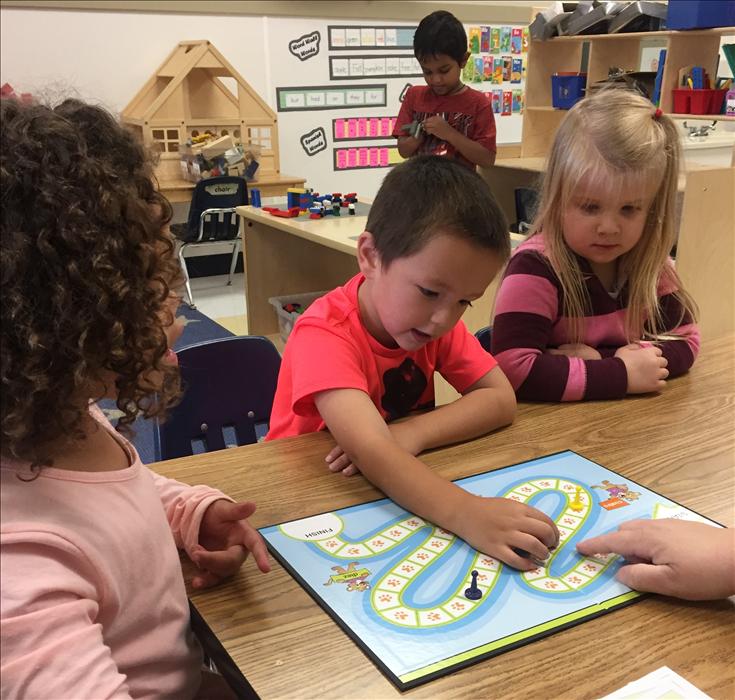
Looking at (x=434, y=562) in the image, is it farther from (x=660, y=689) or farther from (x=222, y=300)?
(x=222, y=300)

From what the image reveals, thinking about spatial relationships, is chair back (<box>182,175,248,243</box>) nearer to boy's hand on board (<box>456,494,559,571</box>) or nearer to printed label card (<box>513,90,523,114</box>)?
printed label card (<box>513,90,523,114</box>)

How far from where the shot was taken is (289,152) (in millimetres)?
4598

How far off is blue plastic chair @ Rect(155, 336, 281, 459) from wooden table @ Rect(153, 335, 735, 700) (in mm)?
297

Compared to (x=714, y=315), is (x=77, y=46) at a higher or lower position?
higher

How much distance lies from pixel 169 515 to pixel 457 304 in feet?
1.39

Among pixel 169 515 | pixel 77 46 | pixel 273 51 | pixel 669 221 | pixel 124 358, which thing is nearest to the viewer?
pixel 124 358

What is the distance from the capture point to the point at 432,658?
0.56m

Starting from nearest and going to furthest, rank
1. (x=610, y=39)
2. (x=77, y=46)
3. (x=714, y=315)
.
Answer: (x=714, y=315), (x=610, y=39), (x=77, y=46)

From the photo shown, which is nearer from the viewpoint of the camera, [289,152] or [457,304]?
[457,304]

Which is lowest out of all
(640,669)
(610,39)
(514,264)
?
(640,669)

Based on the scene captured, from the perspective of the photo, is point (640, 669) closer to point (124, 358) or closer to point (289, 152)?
point (124, 358)

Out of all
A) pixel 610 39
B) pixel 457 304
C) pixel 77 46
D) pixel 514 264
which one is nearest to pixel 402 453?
pixel 457 304

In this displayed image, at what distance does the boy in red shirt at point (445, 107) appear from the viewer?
9.34 ft

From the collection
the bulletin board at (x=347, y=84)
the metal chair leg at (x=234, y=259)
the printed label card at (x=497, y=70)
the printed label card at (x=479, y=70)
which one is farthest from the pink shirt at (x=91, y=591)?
the printed label card at (x=497, y=70)
